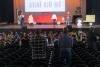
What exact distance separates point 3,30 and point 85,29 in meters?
5.89

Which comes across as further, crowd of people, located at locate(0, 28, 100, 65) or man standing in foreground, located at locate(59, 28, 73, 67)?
crowd of people, located at locate(0, 28, 100, 65)

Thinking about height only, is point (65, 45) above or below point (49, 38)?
above

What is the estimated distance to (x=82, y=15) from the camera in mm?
49719

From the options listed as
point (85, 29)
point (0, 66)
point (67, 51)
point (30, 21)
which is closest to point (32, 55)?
point (67, 51)

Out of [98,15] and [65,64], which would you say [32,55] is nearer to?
[65,64]

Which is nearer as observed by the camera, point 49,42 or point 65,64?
point 65,64

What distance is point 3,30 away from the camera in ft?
113

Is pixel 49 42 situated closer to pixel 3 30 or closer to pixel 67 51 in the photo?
pixel 3 30

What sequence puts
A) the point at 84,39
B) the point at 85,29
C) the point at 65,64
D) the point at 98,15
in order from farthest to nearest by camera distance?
1. the point at 98,15
2. the point at 84,39
3. the point at 85,29
4. the point at 65,64

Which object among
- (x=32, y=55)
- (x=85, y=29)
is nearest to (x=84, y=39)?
(x=85, y=29)

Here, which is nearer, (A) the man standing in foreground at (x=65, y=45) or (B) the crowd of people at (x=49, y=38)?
(A) the man standing in foreground at (x=65, y=45)

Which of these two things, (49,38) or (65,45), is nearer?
(65,45)

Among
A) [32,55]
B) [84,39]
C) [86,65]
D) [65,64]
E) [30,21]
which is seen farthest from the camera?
[30,21]

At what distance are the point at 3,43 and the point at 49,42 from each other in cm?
386
